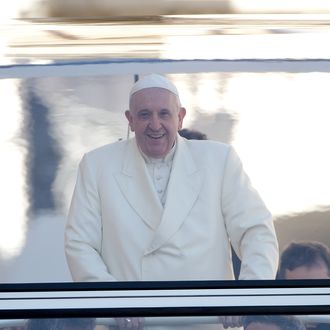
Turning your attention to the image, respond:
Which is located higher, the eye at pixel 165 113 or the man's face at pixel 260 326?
the eye at pixel 165 113

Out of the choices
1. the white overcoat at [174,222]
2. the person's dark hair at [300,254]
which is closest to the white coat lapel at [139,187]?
the white overcoat at [174,222]

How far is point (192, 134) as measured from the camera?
278cm

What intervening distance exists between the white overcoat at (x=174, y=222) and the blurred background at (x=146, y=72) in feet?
0.15

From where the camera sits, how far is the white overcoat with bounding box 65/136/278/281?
2.73 metres

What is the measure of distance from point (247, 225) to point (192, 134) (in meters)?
0.29

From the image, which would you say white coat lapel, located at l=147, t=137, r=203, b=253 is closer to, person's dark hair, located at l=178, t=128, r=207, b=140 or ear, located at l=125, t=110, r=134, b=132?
person's dark hair, located at l=178, t=128, r=207, b=140

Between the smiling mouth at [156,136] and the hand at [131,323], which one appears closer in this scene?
the hand at [131,323]

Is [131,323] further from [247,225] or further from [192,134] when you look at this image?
[192,134]

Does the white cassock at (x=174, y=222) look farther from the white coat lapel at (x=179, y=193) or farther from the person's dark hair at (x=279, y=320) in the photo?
the person's dark hair at (x=279, y=320)

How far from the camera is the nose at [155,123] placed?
280cm

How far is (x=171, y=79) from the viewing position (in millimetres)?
2768

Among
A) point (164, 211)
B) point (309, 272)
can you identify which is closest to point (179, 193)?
point (164, 211)

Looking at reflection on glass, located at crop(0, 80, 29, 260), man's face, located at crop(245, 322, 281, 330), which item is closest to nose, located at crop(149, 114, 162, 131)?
reflection on glass, located at crop(0, 80, 29, 260)

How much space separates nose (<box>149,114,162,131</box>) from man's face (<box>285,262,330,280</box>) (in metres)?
0.52
